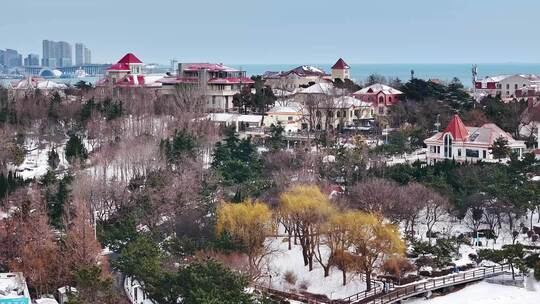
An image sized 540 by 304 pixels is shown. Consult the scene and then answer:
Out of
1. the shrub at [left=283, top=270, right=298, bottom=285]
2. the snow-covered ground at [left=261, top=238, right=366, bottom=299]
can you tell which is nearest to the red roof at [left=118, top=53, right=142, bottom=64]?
the snow-covered ground at [left=261, top=238, right=366, bottom=299]

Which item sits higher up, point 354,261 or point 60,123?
point 60,123

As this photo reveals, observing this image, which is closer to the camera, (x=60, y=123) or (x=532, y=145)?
(x=532, y=145)

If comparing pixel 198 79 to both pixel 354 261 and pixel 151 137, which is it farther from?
pixel 354 261

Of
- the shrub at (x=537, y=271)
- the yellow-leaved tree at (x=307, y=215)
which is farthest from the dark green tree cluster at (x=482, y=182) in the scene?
the yellow-leaved tree at (x=307, y=215)

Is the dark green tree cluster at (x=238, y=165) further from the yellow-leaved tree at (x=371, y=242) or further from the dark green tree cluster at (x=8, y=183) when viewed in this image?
the dark green tree cluster at (x=8, y=183)

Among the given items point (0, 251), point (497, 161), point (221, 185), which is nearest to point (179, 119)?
point (221, 185)

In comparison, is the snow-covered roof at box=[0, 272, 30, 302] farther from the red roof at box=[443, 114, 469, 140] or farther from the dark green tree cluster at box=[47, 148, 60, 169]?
the red roof at box=[443, 114, 469, 140]

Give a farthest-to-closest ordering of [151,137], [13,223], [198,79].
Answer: [198,79] → [151,137] → [13,223]
